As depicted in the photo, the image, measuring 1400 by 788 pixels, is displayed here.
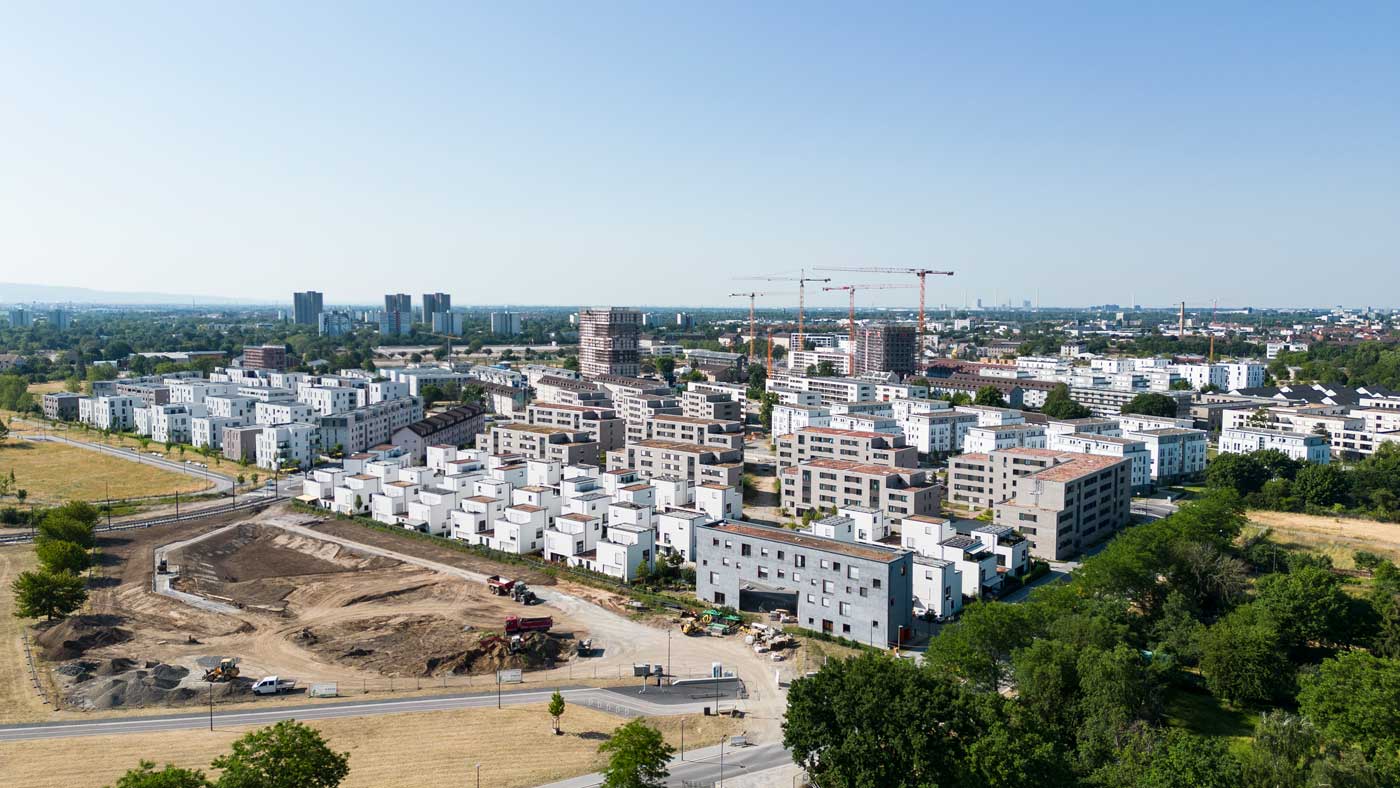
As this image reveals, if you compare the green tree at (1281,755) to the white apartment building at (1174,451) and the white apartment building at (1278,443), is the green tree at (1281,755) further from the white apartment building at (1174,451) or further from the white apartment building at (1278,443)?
the white apartment building at (1278,443)

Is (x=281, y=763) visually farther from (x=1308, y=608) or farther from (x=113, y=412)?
(x=113, y=412)

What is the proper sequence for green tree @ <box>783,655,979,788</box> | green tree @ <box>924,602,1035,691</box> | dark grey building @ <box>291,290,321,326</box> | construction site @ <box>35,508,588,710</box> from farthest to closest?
dark grey building @ <box>291,290,321,326</box>
construction site @ <box>35,508,588,710</box>
green tree @ <box>924,602,1035,691</box>
green tree @ <box>783,655,979,788</box>

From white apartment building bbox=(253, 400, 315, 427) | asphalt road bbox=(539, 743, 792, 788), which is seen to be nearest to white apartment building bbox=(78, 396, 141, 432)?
white apartment building bbox=(253, 400, 315, 427)

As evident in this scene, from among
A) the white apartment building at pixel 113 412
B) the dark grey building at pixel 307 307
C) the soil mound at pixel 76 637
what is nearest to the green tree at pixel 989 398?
the soil mound at pixel 76 637

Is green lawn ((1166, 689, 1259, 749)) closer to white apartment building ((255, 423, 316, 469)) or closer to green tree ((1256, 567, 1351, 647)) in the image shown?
green tree ((1256, 567, 1351, 647))

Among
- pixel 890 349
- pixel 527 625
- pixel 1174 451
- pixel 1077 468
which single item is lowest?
pixel 527 625

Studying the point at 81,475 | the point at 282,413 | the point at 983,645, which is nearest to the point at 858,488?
the point at 983,645

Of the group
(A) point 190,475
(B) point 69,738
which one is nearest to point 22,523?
(A) point 190,475
